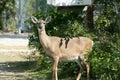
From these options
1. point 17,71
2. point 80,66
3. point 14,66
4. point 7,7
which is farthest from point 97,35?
point 7,7

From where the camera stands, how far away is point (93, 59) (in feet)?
31.8

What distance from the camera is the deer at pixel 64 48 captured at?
9.83m

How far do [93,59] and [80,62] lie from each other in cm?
55

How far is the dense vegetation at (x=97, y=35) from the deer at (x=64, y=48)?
0.69 ft

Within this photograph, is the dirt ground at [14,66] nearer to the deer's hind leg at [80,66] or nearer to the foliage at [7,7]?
the deer's hind leg at [80,66]

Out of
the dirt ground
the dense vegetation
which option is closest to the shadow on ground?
the dirt ground

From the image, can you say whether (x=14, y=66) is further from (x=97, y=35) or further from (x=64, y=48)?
(x=64, y=48)

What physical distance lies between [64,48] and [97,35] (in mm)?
1357

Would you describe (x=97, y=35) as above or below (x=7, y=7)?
above

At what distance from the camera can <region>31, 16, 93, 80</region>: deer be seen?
983cm

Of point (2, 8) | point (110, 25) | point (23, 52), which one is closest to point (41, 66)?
point (110, 25)

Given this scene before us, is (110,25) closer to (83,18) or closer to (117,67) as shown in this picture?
(83,18)

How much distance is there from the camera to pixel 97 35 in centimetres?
1110

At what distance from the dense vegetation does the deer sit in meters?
0.21
